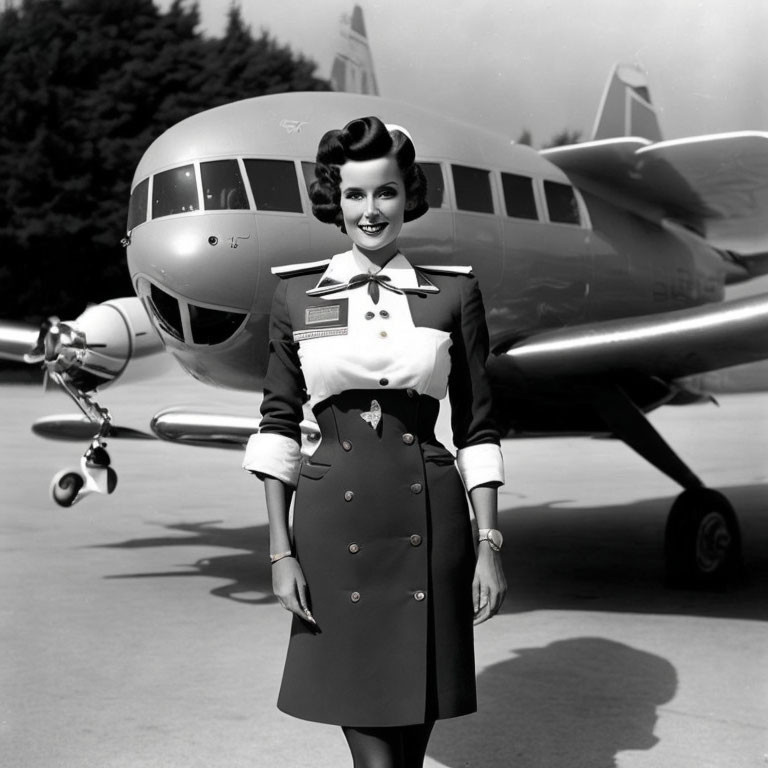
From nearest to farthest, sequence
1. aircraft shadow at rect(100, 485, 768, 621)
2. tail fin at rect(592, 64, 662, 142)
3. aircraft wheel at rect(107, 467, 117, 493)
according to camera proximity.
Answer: aircraft shadow at rect(100, 485, 768, 621) < aircraft wheel at rect(107, 467, 117, 493) < tail fin at rect(592, 64, 662, 142)

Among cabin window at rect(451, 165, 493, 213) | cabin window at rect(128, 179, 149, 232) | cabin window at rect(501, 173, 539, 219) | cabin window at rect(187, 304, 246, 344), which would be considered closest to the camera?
cabin window at rect(187, 304, 246, 344)

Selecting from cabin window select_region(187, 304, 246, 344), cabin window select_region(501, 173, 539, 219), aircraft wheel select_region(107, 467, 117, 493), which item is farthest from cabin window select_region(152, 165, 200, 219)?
cabin window select_region(501, 173, 539, 219)

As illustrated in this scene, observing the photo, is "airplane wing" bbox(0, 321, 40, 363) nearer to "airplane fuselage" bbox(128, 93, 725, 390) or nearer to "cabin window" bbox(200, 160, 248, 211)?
"airplane fuselage" bbox(128, 93, 725, 390)

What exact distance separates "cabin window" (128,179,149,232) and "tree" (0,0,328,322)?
2631 cm

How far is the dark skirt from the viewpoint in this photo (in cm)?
292

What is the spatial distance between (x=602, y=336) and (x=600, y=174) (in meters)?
1.95

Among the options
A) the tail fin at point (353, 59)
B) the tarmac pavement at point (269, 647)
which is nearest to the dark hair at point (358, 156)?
the tarmac pavement at point (269, 647)

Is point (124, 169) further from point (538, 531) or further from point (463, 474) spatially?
point (463, 474)

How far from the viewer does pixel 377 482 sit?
2.95 meters

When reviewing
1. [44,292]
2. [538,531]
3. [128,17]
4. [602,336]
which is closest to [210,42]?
[128,17]

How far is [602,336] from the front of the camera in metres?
6.79

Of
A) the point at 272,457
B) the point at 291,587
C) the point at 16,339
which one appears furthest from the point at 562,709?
the point at 16,339

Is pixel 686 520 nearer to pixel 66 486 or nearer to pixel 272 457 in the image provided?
pixel 66 486

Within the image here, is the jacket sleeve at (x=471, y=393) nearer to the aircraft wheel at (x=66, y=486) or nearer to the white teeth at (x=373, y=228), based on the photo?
the white teeth at (x=373, y=228)
